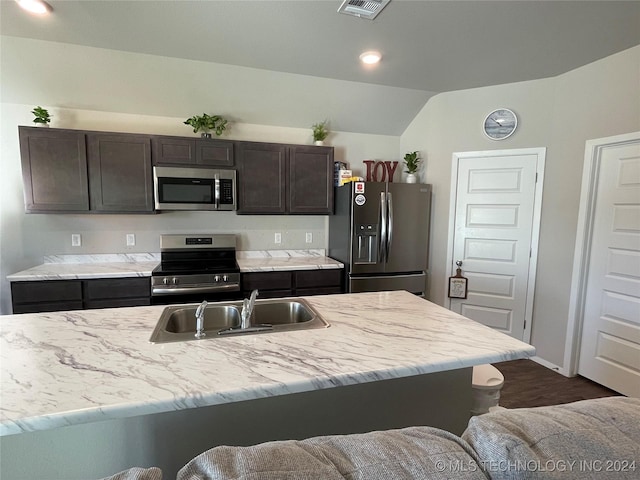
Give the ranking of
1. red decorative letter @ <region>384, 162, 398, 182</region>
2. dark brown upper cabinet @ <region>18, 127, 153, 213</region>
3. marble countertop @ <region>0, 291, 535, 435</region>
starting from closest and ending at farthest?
1. marble countertop @ <region>0, 291, 535, 435</region>
2. dark brown upper cabinet @ <region>18, 127, 153, 213</region>
3. red decorative letter @ <region>384, 162, 398, 182</region>

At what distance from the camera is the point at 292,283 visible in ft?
10.4

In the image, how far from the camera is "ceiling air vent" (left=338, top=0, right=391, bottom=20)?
1.98 metres

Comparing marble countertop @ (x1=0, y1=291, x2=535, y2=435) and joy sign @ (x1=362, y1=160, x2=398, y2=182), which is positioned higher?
joy sign @ (x1=362, y1=160, x2=398, y2=182)

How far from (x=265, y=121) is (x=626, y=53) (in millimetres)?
3103

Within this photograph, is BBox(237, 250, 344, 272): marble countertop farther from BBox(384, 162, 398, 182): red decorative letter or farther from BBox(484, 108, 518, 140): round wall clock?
BBox(484, 108, 518, 140): round wall clock

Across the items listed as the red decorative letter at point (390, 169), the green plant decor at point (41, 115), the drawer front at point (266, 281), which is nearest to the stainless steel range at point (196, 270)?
the drawer front at point (266, 281)

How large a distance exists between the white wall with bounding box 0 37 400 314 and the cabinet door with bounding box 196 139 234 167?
37 cm

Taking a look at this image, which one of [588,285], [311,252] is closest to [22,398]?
[311,252]

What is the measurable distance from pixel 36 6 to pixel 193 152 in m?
1.34

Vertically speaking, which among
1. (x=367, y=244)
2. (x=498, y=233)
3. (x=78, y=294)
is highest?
(x=498, y=233)

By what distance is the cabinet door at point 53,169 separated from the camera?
269cm

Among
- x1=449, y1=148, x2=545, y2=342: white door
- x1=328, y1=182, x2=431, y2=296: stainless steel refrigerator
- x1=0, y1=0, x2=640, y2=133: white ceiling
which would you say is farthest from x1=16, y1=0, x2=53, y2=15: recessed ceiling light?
x1=449, y1=148, x2=545, y2=342: white door

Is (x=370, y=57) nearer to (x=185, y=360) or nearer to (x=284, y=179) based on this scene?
(x=284, y=179)

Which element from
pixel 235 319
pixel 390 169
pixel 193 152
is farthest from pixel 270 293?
pixel 390 169
